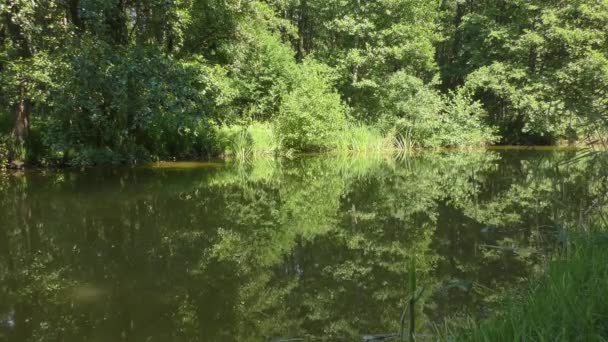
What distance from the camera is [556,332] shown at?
202 centimetres

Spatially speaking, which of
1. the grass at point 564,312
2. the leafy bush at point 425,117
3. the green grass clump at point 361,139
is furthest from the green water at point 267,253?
the leafy bush at point 425,117

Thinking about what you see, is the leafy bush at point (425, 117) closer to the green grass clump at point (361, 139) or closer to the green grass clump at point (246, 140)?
the green grass clump at point (361, 139)

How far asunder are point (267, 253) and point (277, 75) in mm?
14537

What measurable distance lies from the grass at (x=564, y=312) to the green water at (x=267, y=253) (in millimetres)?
489

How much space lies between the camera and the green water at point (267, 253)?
3676 millimetres

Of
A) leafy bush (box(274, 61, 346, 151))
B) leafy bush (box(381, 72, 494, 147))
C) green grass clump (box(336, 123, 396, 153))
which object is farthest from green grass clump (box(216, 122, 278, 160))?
leafy bush (box(381, 72, 494, 147))

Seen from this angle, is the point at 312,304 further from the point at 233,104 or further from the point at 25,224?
the point at 233,104

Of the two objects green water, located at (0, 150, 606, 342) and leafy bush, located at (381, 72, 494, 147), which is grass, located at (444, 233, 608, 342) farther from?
leafy bush, located at (381, 72, 494, 147)

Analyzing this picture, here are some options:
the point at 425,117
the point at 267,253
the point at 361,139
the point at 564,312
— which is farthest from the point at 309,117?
the point at 564,312

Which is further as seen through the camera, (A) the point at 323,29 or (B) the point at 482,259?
(A) the point at 323,29

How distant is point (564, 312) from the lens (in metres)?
2.07

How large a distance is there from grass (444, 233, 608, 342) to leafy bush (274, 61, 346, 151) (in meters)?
14.6

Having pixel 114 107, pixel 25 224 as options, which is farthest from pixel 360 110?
pixel 25 224

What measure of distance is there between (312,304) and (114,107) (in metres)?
9.88
